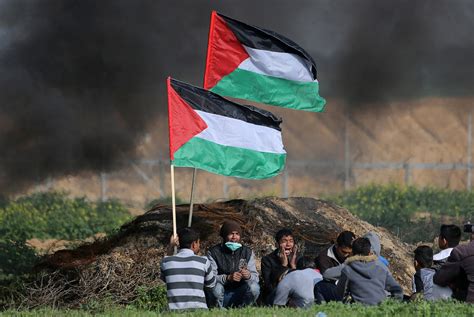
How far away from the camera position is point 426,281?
1383cm

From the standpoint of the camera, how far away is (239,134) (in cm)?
1588

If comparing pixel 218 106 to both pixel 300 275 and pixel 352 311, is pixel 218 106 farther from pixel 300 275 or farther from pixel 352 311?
pixel 352 311

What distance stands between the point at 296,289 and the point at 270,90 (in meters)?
Result: 4.13

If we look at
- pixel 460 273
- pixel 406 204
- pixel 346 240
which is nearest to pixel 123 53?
pixel 346 240

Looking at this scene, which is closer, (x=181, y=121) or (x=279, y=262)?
(x=279, y=262)

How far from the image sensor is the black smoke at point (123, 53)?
20.8 meters

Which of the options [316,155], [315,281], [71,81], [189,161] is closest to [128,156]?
[71,81]

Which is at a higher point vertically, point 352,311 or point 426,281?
point 426,281

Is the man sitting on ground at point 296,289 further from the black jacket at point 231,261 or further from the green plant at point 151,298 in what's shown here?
the green plant at point 151,298

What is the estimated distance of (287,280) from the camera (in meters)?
13.7

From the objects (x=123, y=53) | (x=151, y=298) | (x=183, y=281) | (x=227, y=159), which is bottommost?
(x=151, y=298)

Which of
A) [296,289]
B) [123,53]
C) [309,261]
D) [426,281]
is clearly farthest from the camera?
[123,53]

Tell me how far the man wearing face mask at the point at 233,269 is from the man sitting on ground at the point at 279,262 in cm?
14

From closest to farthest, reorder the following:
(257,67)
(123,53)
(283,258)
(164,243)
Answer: (283,258) → (257,67) → (164,243) → (123,53)
